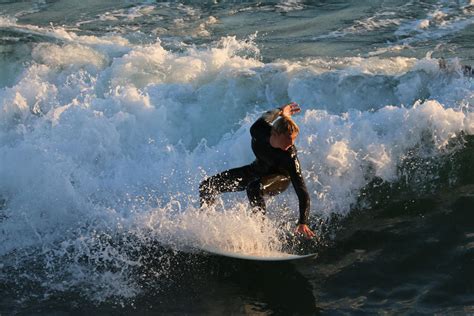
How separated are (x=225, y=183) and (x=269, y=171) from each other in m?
0.54

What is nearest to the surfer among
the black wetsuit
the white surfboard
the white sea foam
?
the black wetsuit

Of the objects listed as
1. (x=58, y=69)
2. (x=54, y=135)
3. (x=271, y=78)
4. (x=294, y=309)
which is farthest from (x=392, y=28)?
(x=294, y=309)

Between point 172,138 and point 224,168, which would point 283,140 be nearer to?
point 224,168

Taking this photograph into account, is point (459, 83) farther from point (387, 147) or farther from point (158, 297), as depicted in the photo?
point (158, 297)

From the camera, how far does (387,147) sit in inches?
330

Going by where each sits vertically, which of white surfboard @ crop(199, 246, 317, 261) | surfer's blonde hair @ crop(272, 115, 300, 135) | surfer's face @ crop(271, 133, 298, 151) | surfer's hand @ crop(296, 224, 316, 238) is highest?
surfer's blonde hair @ crop(272, 115, 300, 135)

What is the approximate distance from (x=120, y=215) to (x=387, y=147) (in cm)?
351

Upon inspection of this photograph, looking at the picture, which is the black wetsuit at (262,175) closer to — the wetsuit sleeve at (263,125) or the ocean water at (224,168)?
the wetsuit sleeve at (263,125)

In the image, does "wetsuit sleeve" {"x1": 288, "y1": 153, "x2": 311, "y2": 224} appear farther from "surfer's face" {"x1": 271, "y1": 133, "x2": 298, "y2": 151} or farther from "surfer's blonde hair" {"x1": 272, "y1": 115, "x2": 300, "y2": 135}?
"surfer's blonde hair" {"x1": 272, "y1": 115, "x2": 300, "y2": 135}

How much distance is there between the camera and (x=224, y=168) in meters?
8.49

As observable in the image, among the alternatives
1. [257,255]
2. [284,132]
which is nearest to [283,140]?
[284,132]

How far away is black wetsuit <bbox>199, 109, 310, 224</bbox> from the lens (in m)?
6.47

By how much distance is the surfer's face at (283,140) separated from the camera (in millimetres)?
6266

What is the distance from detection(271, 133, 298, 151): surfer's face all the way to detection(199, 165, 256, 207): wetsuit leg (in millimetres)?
693
